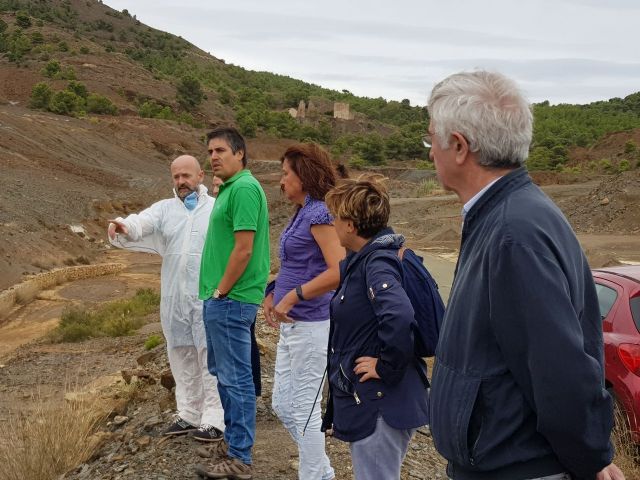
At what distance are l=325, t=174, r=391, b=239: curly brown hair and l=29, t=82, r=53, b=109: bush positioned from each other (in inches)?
2168

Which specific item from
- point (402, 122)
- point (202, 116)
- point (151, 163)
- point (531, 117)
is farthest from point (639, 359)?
point (402, 122)

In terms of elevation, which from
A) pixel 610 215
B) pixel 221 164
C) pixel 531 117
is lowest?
pixel 610 215

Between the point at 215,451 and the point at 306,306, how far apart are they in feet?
4.30

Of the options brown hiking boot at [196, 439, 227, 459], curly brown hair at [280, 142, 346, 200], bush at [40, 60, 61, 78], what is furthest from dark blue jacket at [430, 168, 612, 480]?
bush at [40, 60, 61, 78]

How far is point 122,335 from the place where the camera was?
46.1 feet

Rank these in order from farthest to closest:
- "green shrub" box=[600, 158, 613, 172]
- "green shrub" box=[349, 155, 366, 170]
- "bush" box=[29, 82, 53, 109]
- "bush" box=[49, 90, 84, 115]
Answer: "green shrub" box=[349, 155, 366, 170] → "bush" box=[29, 82, 53, 109] → "bush" box=[49, 90, 84, 115] → "green shrub" box=[600, 158, 613, 172]

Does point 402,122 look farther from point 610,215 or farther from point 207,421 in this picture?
point 207,421

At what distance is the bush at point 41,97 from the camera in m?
54.5

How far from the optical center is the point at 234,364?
427 centimetres

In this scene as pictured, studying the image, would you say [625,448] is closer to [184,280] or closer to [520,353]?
[184,280]

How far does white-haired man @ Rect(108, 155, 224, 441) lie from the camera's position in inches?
191

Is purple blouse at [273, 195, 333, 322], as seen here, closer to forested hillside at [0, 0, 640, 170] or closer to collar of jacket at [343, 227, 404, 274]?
collar of jacket at [343, 227, 404, 274]

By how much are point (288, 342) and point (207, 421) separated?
1231 millimetres

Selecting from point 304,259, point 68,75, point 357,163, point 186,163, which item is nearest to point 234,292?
point 304,259
